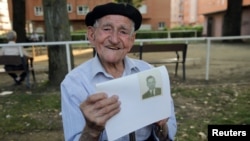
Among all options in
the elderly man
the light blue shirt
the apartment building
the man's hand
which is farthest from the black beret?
the apartment building

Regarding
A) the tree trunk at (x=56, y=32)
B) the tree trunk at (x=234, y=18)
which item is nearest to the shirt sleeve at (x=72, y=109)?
the tree trunk at (x=56, y=32)

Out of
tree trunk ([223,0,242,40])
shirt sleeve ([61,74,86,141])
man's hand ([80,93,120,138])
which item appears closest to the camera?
man's hand ([80,93,120,138])

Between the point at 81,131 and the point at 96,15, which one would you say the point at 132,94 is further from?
the point at 96,15

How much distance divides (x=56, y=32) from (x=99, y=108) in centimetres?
472

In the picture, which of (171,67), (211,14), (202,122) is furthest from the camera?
(211,14)

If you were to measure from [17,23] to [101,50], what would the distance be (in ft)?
50.2

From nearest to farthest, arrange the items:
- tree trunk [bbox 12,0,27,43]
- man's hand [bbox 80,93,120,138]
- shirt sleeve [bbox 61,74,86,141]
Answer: man's hand [bbox 80,93,120,138] → shirt sleeve [bbox 61,74,86,141] → tree trunk [bbox 12,0,27,43]

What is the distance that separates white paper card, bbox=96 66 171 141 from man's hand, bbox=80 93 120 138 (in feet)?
0.12

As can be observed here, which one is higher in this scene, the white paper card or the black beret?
the black beret

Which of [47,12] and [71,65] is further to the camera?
[71,65]

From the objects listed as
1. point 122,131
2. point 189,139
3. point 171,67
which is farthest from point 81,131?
point 171,67

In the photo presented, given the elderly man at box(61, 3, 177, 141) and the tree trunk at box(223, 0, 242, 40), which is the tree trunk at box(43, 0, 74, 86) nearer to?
the elderly man at box(61, 3, 177, 141)

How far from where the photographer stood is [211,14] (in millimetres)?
33312

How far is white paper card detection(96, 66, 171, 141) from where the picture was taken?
1398 mm
